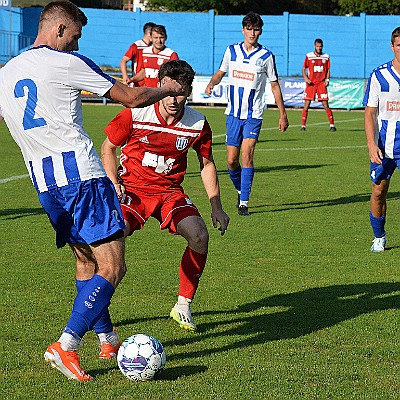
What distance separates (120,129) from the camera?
632 cm

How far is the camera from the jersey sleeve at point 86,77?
467cm

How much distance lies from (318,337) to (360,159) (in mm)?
12284

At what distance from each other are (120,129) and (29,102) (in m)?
1.60

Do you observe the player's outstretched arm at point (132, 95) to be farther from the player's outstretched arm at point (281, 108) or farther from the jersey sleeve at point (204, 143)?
the player's outstretched arm at point (281, 108)

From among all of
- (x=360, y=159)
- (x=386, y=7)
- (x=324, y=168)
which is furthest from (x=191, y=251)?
(x=386, y=7)

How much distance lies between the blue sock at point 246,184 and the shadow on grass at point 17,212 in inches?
95.3

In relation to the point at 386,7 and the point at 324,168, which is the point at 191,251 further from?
the point at 386,7

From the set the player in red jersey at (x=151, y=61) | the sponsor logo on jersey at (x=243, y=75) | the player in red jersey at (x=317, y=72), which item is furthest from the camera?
the player in red jersey at (x=317, y=72)

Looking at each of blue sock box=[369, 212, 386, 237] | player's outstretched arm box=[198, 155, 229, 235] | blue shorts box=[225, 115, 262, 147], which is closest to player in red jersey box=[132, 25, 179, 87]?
blue shorts box=[225, 115, 262, 147]

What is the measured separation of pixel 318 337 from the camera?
19.1 ft

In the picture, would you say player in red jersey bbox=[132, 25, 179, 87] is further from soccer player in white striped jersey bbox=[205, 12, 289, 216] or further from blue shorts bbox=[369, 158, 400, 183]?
blue shorts bbox=[369, 158, 400, 183]

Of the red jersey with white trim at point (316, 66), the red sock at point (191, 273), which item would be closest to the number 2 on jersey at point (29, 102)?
the red sock at point (191, 273)

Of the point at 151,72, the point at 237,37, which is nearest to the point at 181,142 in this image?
the point at 151,72

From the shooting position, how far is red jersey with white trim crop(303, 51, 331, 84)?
1005 inches
